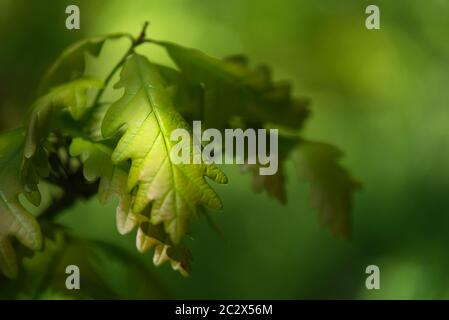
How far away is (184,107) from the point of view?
1.01m

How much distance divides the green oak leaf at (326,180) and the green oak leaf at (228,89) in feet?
0.26

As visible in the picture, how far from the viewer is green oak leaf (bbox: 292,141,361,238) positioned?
113cm

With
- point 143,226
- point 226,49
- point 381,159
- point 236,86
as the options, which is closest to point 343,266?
point 381,159

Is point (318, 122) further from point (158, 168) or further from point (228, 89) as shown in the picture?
point (158, 168)

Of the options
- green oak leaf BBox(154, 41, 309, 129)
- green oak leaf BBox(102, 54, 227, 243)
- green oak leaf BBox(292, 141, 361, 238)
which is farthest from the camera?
green oak leaf BBox(292, 141, 361, 238)

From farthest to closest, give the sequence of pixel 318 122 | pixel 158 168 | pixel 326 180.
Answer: pixel 318 122 < pixel 326 180 < pixel 158 168

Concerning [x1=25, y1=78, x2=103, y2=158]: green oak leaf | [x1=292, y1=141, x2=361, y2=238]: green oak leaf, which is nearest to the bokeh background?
[x1=292, y1=141, x2=361, y2=238]: green oak leaf

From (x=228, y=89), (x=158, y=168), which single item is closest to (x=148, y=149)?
(x=158, y=168)

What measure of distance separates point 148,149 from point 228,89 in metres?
0.26

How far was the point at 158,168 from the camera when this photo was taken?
2.68 feet

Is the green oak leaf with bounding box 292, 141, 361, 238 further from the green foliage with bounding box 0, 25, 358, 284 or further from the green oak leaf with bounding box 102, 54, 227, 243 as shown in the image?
the green oak leaf with bounding box 102, 54, 227, 243

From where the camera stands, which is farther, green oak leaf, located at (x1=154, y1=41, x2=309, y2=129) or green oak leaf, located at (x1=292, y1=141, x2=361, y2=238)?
green oak leaf, located at (x1=292, y1=141, x2=361, y2=238)
